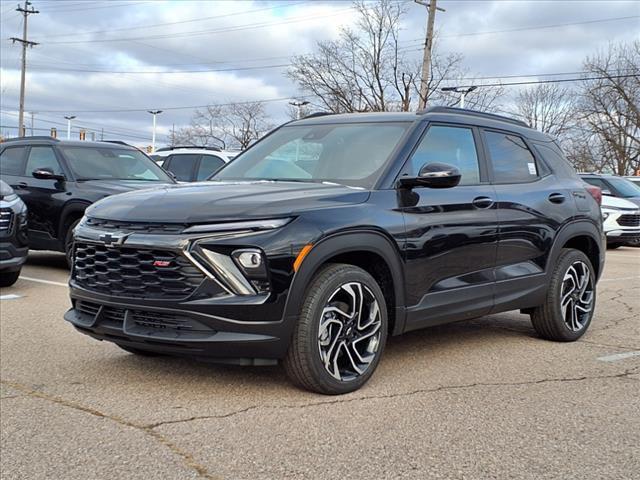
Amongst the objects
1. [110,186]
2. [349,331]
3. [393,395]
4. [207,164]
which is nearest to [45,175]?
[110,186]

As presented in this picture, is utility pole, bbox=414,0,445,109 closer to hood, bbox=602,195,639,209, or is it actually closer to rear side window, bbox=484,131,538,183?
hood, bbox=602,195,639,209

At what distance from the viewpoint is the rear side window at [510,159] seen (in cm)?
561

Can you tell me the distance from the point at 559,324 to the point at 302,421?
9.64ft

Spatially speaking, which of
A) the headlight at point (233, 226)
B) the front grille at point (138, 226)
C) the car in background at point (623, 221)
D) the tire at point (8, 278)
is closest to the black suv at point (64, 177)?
the tire at point (8, 278)

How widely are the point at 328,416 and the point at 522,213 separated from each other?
256cm

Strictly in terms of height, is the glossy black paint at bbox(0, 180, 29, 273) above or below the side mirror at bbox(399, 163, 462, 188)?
below

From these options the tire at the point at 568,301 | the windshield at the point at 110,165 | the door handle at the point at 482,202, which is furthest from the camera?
the windshield at the point at 110,165

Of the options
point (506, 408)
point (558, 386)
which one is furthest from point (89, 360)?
point (558, 386)

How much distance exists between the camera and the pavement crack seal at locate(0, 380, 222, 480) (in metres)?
3.17

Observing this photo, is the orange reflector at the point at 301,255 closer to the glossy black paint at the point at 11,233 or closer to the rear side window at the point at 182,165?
the glossy black paint at the point at 11,233

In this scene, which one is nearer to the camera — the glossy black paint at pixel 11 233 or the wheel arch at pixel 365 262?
the wheel arch at pixel 365 262

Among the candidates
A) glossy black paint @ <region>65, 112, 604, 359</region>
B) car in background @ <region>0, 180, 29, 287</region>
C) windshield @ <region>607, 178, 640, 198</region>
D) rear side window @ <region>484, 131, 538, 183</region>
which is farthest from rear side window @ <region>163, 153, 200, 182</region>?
windshield @ <region>607, 178, 640, 198</region>

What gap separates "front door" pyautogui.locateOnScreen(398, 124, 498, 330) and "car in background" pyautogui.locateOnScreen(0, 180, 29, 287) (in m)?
5.28

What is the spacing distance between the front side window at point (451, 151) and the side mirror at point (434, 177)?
229mm
